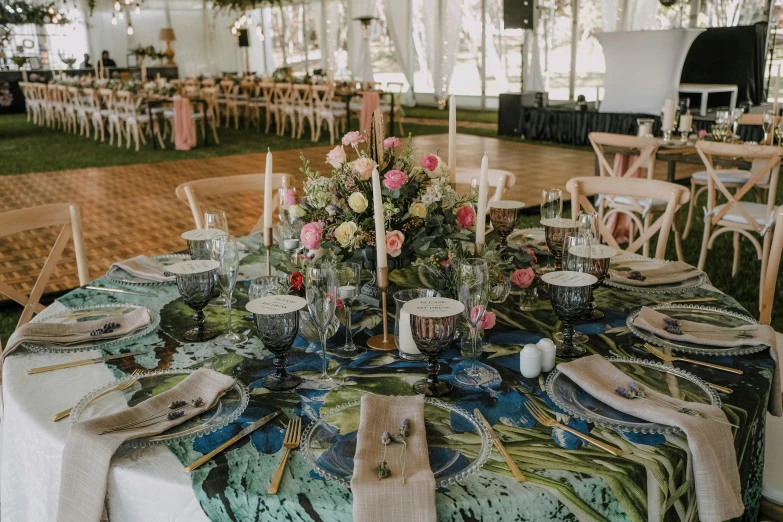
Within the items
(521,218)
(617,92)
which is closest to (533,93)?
(617,92)

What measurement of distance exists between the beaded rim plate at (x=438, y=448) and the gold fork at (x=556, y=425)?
0.38 feet

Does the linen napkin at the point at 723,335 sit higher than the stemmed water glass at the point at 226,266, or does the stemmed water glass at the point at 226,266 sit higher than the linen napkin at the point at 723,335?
the stemmed water glass at the point at 226,266

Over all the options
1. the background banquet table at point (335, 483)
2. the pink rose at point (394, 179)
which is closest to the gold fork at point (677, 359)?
the background banquet table at point (335, 483)

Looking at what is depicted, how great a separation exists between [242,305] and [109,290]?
448 mm

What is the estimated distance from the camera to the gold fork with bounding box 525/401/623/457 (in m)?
1.17

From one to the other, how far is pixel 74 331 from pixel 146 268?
1.74 ft

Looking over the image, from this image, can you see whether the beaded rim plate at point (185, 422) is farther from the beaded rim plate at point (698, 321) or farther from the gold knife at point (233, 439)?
the beaded rim plate at point (698, 321)

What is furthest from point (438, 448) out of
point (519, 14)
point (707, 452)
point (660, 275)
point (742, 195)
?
point (519, 14)

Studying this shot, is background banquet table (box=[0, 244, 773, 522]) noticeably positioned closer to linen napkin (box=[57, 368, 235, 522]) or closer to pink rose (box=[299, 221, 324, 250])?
linen napkin (box=[57, 368, 235, 522])

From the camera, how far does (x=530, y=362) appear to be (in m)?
1.45

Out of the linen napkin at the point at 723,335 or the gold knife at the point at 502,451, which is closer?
the gold knife at the point at 502,451

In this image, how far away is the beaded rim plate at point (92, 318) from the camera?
163cm

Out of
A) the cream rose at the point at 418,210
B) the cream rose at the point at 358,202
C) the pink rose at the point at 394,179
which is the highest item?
the pink rose at the point at 394,179

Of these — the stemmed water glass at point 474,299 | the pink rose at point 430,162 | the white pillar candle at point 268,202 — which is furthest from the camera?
the white pillar candle at point 268,202
